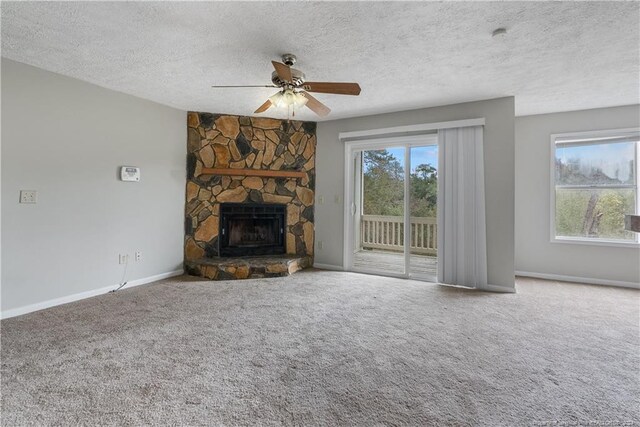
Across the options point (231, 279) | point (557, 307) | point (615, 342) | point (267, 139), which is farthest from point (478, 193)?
point (231, 279)

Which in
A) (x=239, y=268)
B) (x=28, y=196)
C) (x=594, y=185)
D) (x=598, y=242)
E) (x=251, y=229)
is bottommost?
(x=239, y=268)

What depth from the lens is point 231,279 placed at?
408 cm

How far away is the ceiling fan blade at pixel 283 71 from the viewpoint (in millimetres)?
2247

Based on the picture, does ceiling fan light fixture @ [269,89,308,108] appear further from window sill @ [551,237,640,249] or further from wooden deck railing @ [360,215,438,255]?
window sill @ [551,237,640,249]

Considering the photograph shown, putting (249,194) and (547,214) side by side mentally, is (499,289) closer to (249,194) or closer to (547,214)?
(547,214)

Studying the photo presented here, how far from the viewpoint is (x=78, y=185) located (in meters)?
3.25

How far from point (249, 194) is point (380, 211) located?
6.80 ft

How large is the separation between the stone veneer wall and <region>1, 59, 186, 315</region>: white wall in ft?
0.90

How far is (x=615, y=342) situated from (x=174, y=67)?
4524 mm

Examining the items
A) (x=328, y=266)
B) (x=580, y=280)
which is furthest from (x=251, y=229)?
(x=580, y=280)

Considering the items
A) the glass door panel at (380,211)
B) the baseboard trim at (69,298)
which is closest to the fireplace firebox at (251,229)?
the baseboard trim at (69,298)

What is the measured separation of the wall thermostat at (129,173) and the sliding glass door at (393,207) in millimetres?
2908

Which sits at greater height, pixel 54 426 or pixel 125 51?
pixel 125 51

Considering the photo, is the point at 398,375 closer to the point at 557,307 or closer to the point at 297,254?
the point at 557,307
